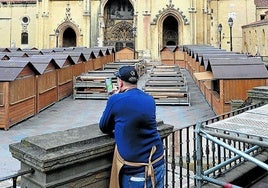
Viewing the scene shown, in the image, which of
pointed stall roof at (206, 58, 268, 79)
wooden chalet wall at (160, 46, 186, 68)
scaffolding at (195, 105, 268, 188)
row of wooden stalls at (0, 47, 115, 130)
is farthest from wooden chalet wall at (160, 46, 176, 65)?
scaffolding at (195, 105, 268, 188)

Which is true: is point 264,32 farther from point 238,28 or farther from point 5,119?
point 5,119

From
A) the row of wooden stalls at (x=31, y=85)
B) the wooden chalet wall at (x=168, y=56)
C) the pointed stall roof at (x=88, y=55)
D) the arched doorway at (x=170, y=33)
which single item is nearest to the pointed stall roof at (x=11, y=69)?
the row of wooden stalls at (x=31, y=85)

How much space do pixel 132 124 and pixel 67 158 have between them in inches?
27.3

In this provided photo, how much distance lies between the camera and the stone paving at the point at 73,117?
12.1 meters

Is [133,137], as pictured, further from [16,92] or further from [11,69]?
[11,69]

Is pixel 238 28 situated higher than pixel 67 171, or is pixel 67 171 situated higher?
pixel 238 28

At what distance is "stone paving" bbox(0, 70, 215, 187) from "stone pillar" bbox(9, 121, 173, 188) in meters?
6.24

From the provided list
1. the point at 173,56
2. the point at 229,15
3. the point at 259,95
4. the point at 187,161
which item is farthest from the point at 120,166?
the point at 229,15

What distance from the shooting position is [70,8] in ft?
164

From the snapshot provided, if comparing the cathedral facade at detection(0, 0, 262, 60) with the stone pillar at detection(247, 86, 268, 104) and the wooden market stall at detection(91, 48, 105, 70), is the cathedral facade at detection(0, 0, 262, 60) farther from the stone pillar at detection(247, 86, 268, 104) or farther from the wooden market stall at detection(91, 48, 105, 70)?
the stone pillar at detection(247, 86, 268, 104)

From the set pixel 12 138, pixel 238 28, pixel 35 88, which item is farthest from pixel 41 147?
pixel 238 28

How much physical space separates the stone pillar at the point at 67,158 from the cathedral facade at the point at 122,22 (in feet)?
138

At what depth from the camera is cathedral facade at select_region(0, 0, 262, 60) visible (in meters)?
46.0

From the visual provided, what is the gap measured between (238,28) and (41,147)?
183 feet
